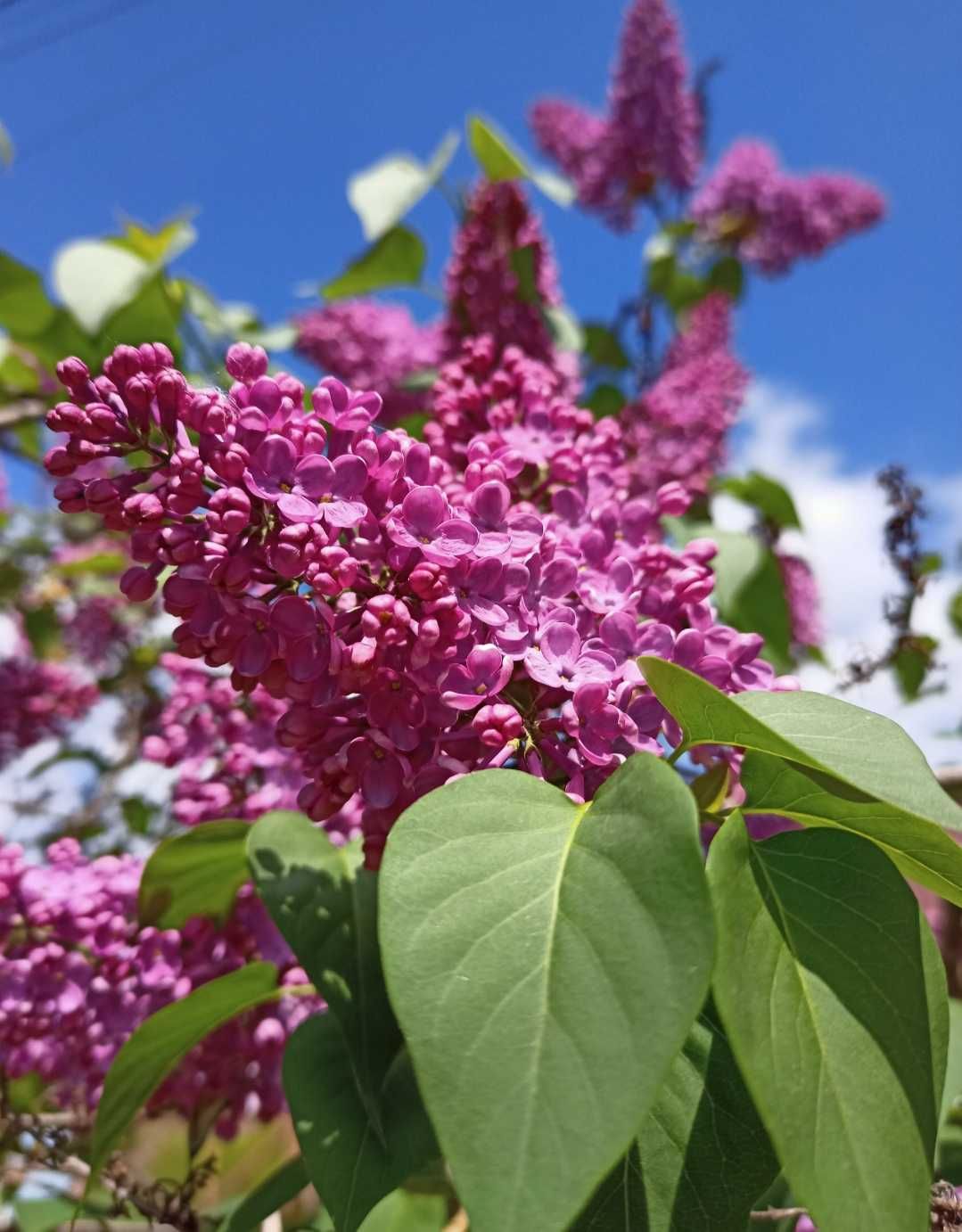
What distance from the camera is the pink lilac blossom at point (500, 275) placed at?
4.39ft

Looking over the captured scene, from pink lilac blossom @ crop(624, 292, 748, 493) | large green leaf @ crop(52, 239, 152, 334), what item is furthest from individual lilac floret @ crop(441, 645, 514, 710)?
large green leaf @ crop(52, 239, 152, 334)

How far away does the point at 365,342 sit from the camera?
1.96 m

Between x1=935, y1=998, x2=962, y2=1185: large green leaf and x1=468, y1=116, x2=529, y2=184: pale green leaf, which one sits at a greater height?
x1=468, y1=116, x2=529, y2=184: pale green leaf

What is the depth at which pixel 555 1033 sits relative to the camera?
1.19 ft

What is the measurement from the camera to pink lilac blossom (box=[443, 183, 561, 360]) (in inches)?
52.7

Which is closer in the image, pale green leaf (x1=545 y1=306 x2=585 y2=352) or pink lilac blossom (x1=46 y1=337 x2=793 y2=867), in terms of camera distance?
pink lilac blossom (x1=46 y1=337 x2=793 y2=867)

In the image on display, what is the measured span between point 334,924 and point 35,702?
5.74ft

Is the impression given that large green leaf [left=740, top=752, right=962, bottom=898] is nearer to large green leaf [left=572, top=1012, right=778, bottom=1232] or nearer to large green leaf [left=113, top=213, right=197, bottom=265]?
large green leaf [left=572, top=1012, right=778, bottom=1232]

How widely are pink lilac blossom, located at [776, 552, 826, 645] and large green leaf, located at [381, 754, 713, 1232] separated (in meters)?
1.22

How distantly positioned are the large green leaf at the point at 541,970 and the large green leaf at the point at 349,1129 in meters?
0.21

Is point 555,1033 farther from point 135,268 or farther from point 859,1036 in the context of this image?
point 135,268

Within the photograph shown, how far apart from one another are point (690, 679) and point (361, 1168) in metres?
0.32

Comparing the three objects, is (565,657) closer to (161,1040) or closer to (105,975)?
(161,1040)

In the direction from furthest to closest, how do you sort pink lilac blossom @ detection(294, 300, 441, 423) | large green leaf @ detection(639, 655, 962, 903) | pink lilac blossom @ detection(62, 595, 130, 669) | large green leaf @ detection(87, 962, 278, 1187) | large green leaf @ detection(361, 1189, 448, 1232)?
1. pink lilac blossom @ detection(62, 595, 130, 669)
2. pink lilac blossom @ detection(294, 300, 441, 423)
3. large green leaf @ detection(361, 1189, 448, 1232)
4. large green leaf @ detection(87, 962, 278, 1187)
5. large green leaf @ detection(639, 655, 962, 903)
